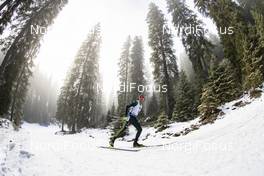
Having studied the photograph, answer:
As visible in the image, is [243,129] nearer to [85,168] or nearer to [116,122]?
[85,168]

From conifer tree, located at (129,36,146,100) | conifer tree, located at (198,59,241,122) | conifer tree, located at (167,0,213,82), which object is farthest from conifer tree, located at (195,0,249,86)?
conifer tree, located at (129,36,146,100)

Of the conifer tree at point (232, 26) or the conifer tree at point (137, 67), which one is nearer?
the conifer tree at point (232, 26)

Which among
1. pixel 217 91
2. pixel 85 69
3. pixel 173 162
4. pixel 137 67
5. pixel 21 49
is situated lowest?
pixel 173 162

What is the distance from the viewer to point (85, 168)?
5660mm

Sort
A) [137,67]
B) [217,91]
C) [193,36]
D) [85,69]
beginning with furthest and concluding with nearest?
[137,67] < [85,69] < [193,36] < [217,91]

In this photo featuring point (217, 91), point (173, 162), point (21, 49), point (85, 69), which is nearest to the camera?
point (173, 162)

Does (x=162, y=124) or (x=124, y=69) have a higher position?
(x=124, y=69)

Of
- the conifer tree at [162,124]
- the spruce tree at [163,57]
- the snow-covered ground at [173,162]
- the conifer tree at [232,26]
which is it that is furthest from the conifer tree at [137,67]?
the snow-covered ground at [173,162]

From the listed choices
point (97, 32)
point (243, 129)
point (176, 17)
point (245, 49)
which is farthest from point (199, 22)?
point (243, 129)

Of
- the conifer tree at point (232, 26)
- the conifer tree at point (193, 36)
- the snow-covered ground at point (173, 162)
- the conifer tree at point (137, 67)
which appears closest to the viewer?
the snow-covered ground at point (173, 162)

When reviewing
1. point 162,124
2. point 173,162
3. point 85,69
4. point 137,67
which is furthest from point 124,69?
point 173,162

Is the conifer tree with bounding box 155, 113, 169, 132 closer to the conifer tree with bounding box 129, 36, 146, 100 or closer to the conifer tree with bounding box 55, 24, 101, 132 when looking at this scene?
the conifer tree with bounding box 55, 24, 101, 132

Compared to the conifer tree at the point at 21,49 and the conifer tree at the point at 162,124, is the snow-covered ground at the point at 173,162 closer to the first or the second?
the conifer tree at the point at 21,49

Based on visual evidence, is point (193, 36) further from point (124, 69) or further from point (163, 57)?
point (124, 69)
